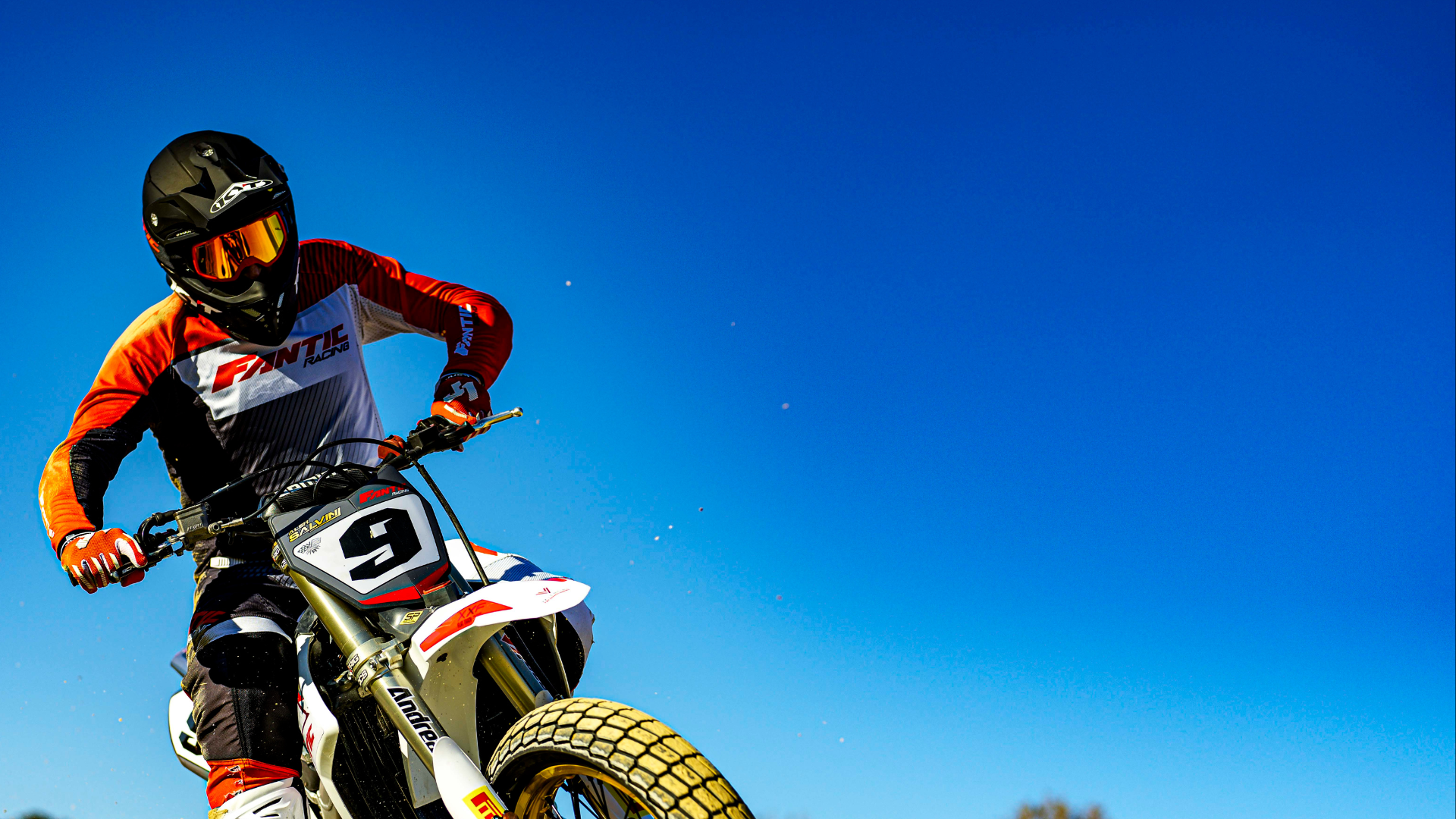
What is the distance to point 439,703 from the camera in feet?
10.7

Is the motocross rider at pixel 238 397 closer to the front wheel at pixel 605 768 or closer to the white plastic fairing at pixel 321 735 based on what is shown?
the white plastic fairing at pixel 321 735

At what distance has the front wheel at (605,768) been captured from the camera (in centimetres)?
283

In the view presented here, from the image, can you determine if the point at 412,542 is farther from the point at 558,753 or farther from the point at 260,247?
the point at 260,247

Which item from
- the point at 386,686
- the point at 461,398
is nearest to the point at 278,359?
the point at 461,398

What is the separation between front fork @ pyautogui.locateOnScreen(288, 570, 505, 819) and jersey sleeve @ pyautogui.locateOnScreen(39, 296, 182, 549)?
3.63 ft

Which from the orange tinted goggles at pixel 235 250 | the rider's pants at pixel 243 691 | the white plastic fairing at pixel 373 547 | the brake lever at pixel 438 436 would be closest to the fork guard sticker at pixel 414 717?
the white plastic fairing at pixel 373 547

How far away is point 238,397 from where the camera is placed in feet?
14.1

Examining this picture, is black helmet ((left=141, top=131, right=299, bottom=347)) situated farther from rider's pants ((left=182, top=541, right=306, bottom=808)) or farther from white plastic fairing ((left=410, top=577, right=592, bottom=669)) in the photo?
white plastic fairing ((left=410, top=577, right=592, bottom=669))

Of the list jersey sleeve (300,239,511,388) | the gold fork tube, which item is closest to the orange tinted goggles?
jersey sleeve (300,239,511,388)

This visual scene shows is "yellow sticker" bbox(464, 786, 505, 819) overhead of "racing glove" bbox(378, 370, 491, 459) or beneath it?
beneath

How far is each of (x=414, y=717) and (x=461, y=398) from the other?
1.20 m

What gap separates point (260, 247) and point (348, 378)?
70 centimetres

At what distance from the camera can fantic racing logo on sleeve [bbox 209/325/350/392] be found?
429 cm

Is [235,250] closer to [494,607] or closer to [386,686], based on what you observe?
[386,686]
